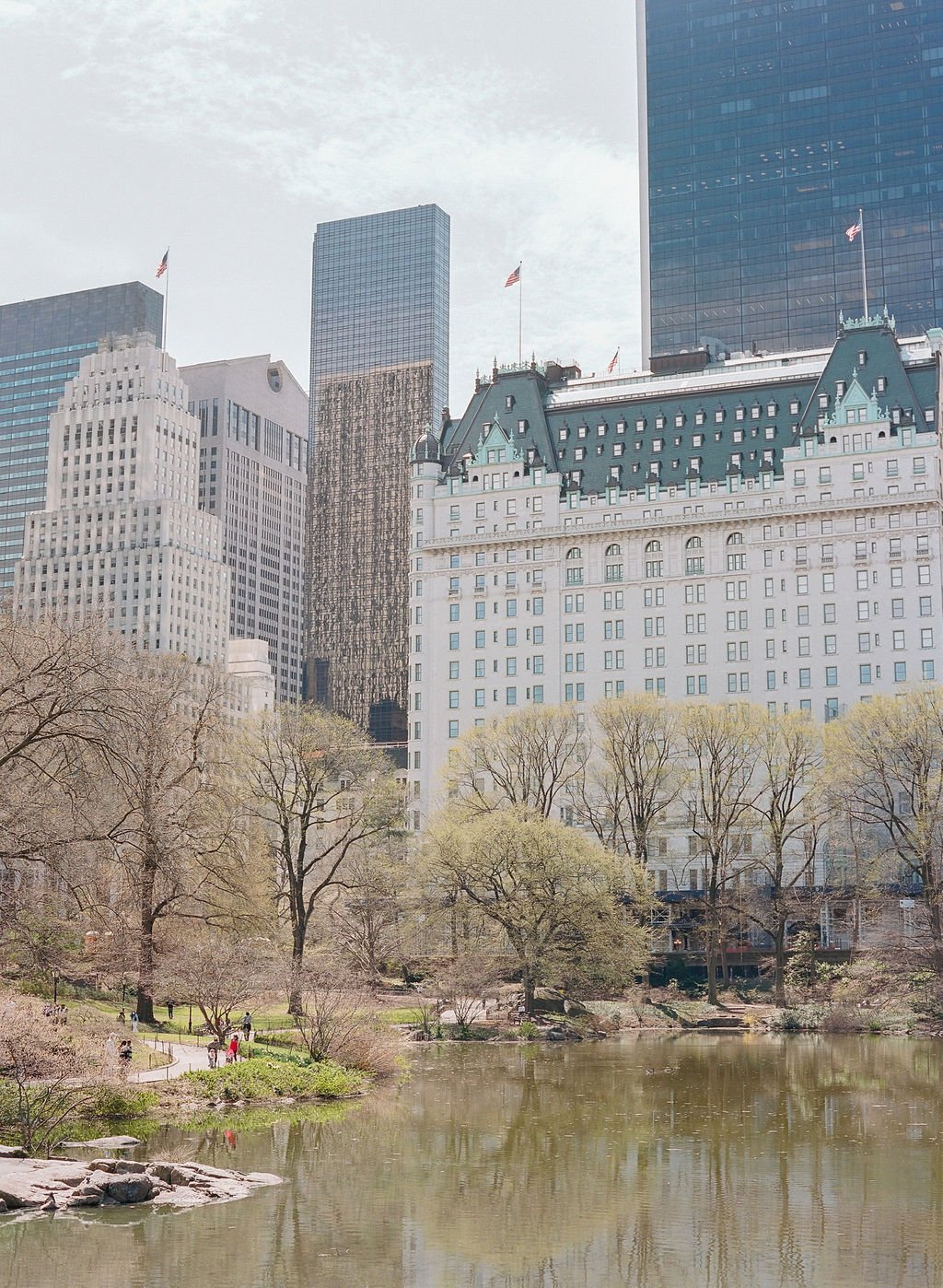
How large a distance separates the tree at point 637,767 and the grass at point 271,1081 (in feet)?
179

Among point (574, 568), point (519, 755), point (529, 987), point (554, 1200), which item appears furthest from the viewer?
point (574, 568)

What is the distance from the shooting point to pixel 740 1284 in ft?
98.2

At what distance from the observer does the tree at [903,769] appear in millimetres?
95125

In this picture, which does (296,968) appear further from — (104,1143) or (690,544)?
(690,544)

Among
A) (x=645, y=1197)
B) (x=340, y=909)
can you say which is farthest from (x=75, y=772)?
(x=340, y=909)

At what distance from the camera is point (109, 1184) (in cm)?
3569

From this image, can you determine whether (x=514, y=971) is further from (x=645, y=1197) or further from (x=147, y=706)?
(x=645, y=1197)

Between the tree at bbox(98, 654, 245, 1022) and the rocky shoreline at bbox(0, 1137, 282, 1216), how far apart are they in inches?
891

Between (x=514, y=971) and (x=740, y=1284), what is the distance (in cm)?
6070

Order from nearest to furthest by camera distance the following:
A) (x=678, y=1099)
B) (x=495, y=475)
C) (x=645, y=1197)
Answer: (x=645, y=1197), (x=678, y=1099), (x=495, y=475)

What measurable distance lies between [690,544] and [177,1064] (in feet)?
325

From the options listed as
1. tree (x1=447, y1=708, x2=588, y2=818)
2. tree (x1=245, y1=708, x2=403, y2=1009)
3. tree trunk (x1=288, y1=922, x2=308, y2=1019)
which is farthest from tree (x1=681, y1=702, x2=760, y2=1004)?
tree trunk (x1=288, y1=922, x2=308, y2=1019)

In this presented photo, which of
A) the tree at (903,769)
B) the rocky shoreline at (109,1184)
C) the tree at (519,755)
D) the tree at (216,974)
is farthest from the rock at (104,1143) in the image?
the tree at (519,755)

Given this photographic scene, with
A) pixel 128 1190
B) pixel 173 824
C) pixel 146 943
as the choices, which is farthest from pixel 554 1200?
pixel 146 943
